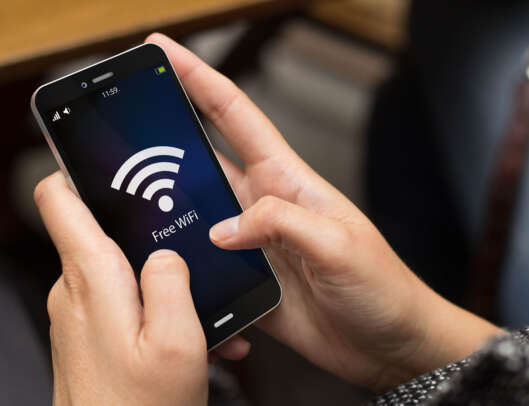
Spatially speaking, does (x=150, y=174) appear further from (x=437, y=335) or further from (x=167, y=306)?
(x=437, y=335)

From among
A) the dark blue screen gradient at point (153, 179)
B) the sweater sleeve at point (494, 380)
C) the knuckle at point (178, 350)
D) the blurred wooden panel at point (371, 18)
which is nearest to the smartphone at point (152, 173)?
the dark blue screen gradient at point (153, 179)

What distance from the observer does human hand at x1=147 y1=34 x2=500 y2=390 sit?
454 millimetres

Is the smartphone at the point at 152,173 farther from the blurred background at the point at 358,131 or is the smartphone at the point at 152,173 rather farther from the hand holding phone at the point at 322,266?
the blurred background at the point at 358,131

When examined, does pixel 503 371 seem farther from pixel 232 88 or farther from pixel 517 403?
pixel 232 88

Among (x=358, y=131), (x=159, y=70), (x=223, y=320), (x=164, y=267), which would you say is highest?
(x=159, y=70)

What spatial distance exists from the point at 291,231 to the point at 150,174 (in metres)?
0.16

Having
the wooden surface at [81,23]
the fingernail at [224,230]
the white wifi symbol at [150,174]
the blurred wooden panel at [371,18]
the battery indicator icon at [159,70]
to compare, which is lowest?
the blurred wooden panel at [371,18]

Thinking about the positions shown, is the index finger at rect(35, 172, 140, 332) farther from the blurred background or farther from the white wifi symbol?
the blurred background

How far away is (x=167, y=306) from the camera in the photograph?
16.0 inches

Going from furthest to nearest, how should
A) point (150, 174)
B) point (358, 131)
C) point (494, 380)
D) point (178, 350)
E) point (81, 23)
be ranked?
point (358, 131) → point (81, 23) → point (150, 174) → point (178, 350) → point (494, 380)

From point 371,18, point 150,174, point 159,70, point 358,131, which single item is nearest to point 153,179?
point 150,174

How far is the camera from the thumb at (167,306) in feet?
1.30

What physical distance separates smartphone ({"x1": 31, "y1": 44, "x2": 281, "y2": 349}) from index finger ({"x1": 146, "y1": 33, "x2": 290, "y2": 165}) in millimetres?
13

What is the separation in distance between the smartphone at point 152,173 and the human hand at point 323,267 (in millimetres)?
30
